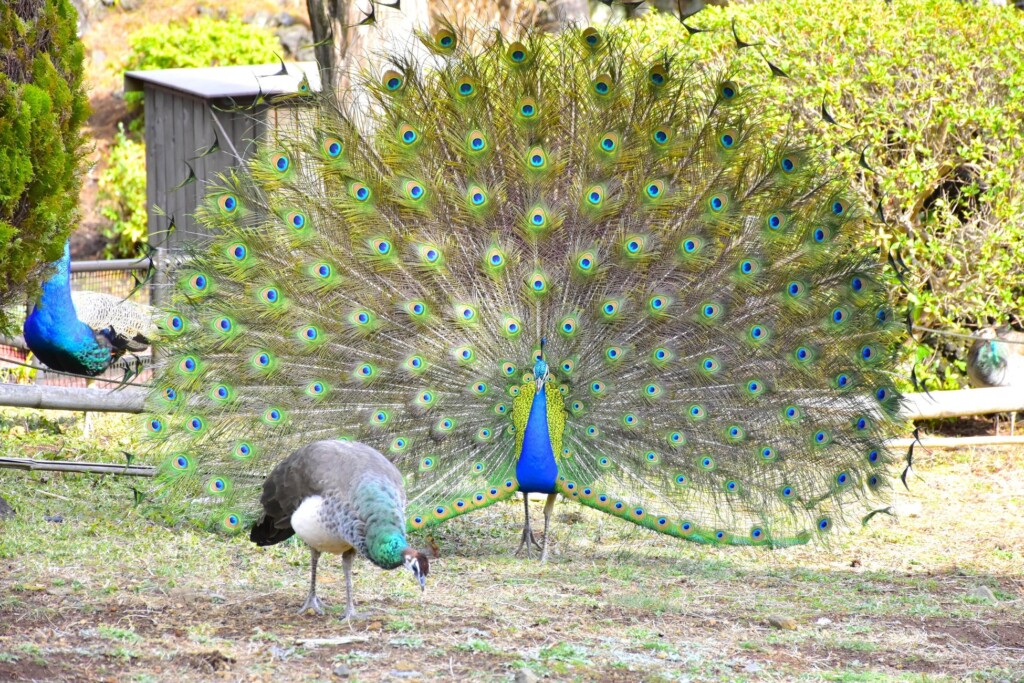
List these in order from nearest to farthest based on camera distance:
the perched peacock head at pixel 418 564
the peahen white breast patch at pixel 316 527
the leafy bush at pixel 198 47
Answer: the perched peacock head at pixel 418 564
the peahen white breast patch at pixel 316 527
the leafy bush at pixel 198 47

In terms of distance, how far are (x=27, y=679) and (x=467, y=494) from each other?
7.64ft

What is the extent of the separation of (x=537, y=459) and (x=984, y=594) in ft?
6.89

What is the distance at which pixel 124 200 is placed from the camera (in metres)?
16.0

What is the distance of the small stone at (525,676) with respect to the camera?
13.3 feet

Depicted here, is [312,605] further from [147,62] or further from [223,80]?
[147,62]

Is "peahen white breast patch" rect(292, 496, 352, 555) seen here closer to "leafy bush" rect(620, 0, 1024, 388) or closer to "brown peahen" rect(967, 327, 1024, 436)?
"leafy bush" rect(620, 0, 1024, 388)

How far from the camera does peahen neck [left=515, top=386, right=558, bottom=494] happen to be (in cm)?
572

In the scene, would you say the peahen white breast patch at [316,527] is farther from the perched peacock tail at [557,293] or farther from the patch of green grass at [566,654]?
the perched peacock tail at [557,293]

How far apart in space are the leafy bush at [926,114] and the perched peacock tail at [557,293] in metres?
2.45

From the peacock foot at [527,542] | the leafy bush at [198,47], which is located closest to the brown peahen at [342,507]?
the peacock foot at [527,542]

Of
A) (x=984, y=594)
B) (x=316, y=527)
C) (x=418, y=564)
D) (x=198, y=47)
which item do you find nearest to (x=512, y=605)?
(x=316, y=527)

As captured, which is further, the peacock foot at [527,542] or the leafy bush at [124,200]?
the leafy bush at [124,200]

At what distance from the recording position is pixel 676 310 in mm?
6105

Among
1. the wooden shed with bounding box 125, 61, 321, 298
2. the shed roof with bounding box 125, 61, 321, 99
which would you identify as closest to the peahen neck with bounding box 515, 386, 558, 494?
the shed roof with bounding box 125, 61, 321, 99
